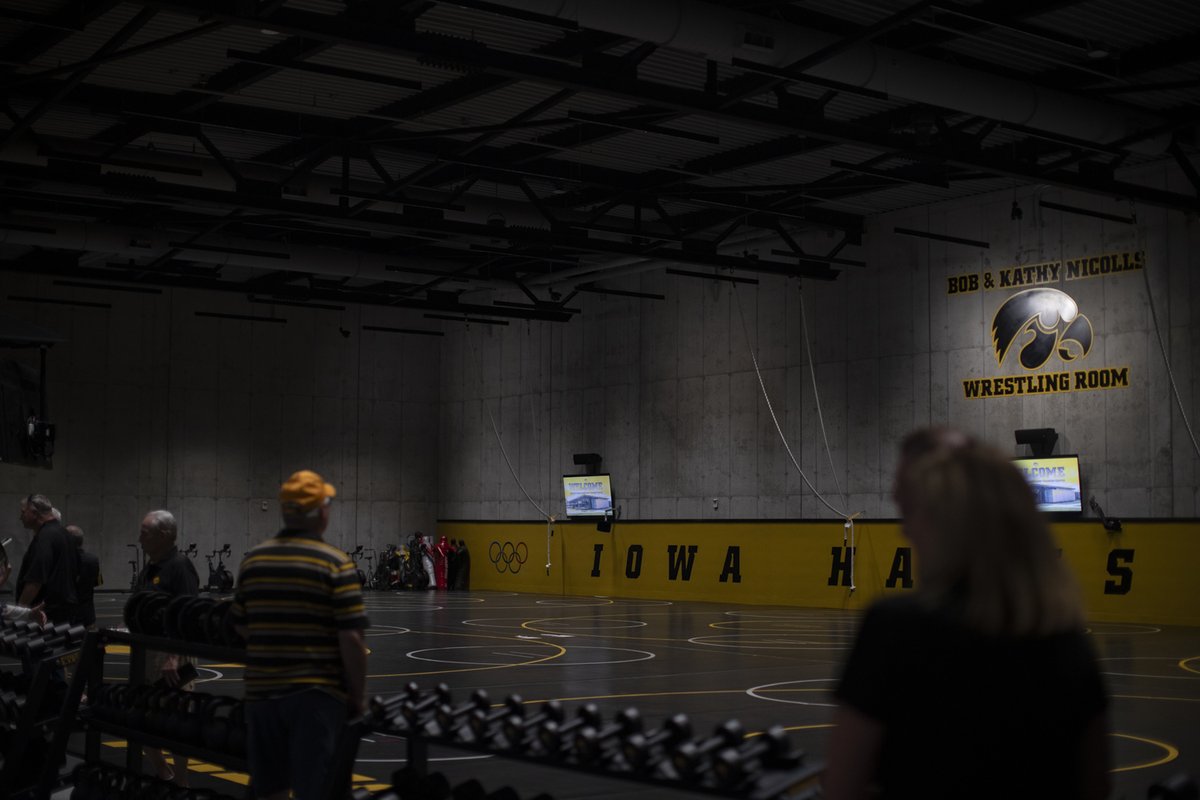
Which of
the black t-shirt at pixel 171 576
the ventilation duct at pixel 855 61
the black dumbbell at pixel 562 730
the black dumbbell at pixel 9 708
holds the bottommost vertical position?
the black dumbbell at pixel 9 708

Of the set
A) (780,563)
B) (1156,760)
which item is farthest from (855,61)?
(780,563)

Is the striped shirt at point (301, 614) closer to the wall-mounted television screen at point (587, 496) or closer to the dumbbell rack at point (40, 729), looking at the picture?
the dumbbell rack at point (40, 729)

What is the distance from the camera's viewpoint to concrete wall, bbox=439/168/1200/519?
23188 mm

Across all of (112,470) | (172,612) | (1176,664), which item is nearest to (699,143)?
(1176,664)

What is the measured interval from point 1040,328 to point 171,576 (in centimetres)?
1966

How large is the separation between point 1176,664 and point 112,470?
89.5 ft

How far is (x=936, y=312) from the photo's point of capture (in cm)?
2673

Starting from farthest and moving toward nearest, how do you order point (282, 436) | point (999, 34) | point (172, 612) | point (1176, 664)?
point (282, 436), point (999, 34), point (1176, 664), point (172, 612)

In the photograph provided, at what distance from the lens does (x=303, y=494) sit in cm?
571

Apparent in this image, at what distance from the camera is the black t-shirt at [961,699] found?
2715 millimetres

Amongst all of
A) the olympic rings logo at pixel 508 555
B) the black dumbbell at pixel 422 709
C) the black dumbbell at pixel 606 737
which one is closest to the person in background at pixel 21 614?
the black dumbbell at pixel 422 709

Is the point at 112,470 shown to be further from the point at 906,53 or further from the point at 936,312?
the point at 906,53

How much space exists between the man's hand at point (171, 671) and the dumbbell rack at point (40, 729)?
556mm

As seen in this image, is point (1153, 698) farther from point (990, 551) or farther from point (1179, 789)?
point (990, 551)
